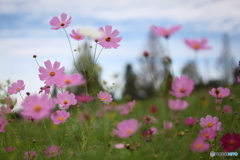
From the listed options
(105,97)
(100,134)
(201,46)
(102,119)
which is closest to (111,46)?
(105,97)

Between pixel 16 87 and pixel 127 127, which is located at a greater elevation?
pixel 16 87

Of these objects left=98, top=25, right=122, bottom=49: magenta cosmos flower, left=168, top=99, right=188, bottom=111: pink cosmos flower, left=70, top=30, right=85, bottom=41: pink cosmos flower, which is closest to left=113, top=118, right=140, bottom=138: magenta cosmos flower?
left=168, top=99, right=188, bottom=111: pink cosmos flower

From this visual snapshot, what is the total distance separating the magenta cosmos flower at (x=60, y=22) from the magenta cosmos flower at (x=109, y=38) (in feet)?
0.74

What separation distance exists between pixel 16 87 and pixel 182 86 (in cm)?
110

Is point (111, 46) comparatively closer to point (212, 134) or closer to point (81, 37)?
point (81, 37)

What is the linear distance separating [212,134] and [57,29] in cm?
116

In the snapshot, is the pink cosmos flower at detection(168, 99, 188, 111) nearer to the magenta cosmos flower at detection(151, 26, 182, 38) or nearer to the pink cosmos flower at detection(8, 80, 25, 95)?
the magenta cosmos flower at detection(151, 26, 182, 38)

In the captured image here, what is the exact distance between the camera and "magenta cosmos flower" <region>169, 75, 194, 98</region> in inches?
43.7

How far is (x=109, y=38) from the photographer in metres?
1.49

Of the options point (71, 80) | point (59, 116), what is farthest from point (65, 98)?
point (71, 80)

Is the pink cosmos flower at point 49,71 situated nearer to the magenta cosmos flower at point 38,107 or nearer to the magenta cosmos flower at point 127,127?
the magenta cosmos flower at point 38,107

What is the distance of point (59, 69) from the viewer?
1.40 metres

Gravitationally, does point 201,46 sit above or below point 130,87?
above

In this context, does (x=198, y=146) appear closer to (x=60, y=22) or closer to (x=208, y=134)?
(x=208, y=134)
